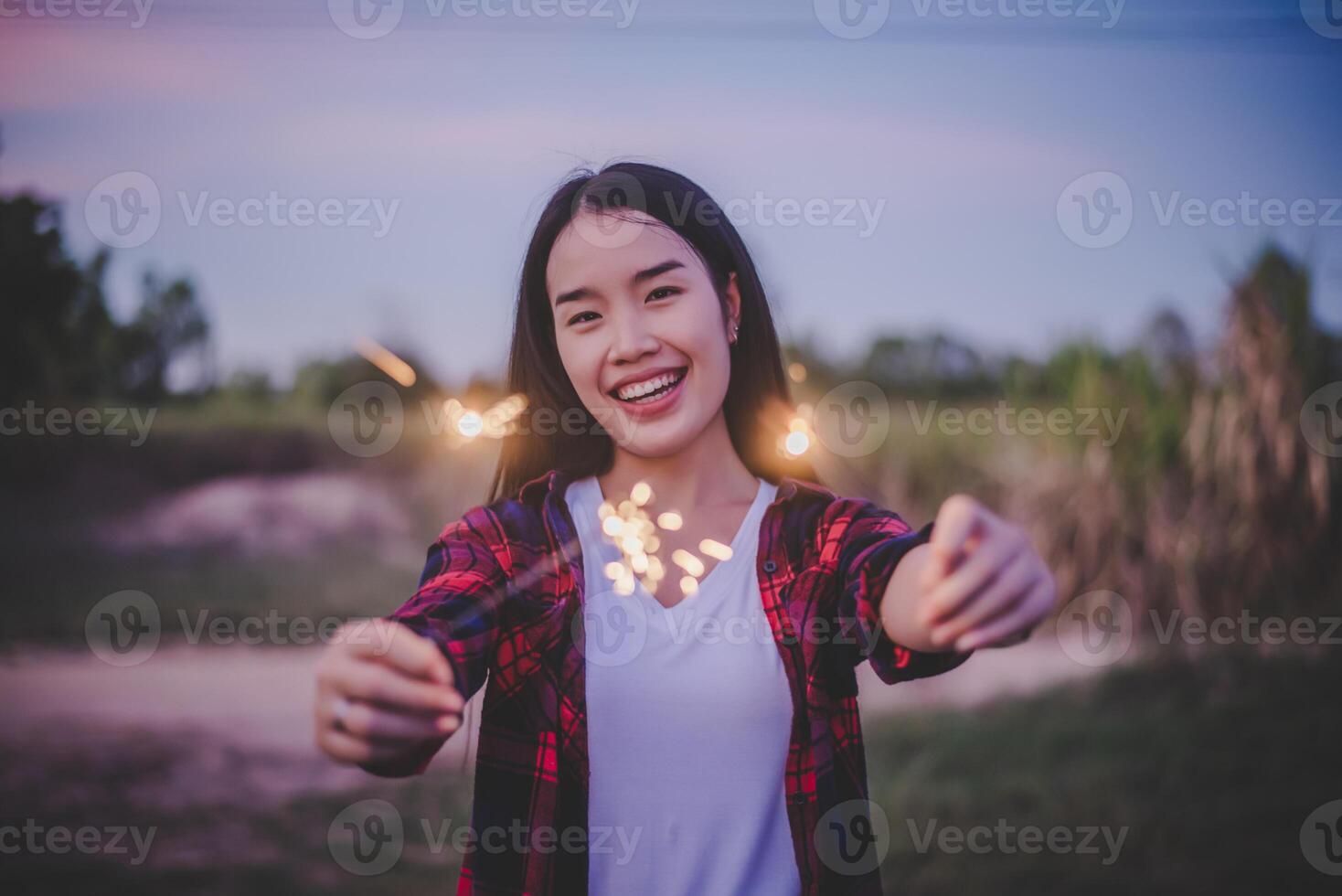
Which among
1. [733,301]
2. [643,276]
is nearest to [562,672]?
[643,276]

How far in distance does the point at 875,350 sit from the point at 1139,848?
2.67 metres

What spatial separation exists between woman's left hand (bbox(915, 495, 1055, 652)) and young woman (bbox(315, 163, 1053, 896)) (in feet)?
0.34

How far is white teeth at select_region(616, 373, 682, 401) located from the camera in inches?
54.2

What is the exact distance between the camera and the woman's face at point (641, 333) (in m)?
1.35

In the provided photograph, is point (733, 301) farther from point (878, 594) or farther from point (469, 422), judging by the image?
point (878, 594)

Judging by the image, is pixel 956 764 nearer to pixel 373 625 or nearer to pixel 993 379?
pixel 993 379

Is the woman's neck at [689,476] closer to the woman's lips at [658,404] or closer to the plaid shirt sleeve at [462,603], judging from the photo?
the woman's lips at [658,404]

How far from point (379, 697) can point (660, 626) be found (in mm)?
510

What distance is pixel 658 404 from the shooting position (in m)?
1.37

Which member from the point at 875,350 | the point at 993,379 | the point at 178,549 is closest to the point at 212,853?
the point at 178,549

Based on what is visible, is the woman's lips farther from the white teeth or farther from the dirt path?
the dirt path

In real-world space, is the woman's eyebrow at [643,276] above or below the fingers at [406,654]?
above

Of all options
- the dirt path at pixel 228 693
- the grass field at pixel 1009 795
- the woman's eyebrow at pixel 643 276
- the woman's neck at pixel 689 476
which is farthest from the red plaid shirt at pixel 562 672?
the dirt path at pixel 228 693

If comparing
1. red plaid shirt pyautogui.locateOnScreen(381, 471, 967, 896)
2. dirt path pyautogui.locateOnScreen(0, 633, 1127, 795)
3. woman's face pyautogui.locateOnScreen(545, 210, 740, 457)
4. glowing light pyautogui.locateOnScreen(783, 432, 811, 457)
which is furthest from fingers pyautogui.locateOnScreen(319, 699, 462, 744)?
dirt path pyautogui.locateOnScreen(0, 633, 1127, 795)
